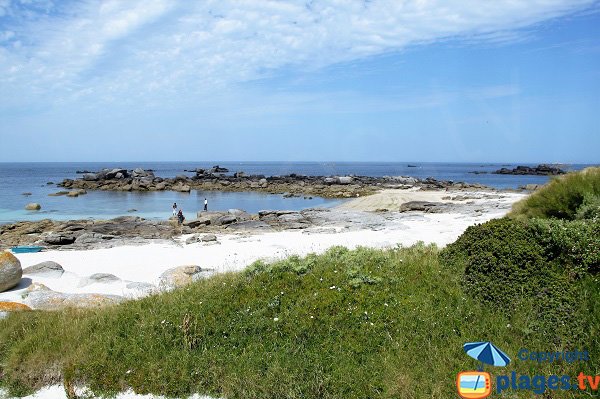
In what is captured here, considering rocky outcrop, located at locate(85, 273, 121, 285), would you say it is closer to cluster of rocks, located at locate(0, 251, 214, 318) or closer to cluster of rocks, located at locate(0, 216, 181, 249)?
cluster of rocks, located at locate(0, 251, 214, 318)

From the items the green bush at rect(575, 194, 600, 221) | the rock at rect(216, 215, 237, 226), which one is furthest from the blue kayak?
the green bush at rect(575, 194, 600, 221)

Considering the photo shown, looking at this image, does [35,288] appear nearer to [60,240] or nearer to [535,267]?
[60,240]

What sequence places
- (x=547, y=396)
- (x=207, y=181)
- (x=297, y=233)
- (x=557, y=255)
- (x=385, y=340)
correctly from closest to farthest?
(x=547, y=396)
(x=385, y=340)
(x=557, y=255)
(x=297, y=233)
(x=207, y=181)

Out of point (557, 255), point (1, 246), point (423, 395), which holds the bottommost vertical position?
point (1, 246)

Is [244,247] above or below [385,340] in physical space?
below

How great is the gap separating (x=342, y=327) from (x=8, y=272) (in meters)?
11.1

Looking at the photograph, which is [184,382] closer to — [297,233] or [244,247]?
[244,247]

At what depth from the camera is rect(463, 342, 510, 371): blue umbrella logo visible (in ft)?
18.4

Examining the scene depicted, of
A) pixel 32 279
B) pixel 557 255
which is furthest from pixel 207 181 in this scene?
pixel 557 255

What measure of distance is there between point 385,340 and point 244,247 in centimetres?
1460

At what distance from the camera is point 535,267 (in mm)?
7566

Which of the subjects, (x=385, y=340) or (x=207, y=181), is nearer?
(x=385, y=340)

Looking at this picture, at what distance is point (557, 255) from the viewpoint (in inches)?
307

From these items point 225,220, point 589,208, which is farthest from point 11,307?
point 225,220
